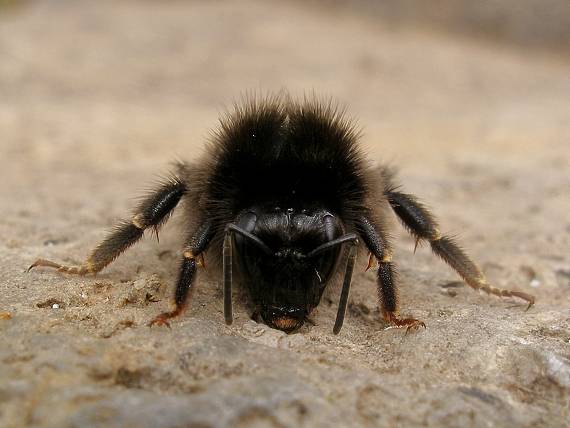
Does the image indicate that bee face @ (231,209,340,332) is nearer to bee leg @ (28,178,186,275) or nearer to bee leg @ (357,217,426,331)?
bee leg @ (357,217,426,331)

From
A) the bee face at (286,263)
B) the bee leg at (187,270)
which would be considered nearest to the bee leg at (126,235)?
the bee leg at (187,270)

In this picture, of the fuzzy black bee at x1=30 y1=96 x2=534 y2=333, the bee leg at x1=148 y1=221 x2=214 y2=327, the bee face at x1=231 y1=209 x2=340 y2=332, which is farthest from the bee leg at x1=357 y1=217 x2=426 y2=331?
the bee leg at x1=148 y1=221 x2=214 y2=327

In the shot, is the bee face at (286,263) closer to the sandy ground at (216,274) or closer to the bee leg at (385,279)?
the sandy ground at (216,274)

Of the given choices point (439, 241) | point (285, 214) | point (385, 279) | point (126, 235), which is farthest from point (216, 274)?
point (439, 241)

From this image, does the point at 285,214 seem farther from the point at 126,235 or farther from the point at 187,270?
the point at 126,235

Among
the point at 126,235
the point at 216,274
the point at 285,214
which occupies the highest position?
the point at 285,214

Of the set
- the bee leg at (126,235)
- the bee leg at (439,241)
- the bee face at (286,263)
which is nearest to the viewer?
the bee face at (286,263)
